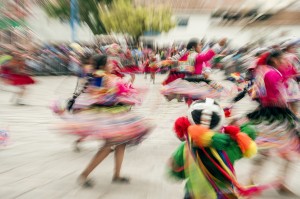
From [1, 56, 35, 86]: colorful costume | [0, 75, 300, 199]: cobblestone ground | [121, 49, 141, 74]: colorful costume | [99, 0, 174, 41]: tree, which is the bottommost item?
[0, 75, 300, 199]: cobblestone ground

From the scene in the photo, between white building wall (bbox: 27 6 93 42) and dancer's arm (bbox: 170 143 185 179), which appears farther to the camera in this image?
white building wall (bbox: 27 6 93 42)

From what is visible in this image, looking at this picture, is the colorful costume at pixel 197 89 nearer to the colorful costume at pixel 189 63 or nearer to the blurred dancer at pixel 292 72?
the colorful costume at pixel 189 63

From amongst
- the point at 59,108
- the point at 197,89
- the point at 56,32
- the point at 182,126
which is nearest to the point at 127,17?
the point at 56,32

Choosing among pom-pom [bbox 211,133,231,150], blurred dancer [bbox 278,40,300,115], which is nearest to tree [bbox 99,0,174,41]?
blurred dancer [bbox 278,40,300,115]

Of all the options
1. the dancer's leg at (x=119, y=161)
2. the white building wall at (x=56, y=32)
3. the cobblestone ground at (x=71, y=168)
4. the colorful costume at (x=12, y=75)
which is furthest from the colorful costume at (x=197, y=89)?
the white building wall at (x=56, y=32)

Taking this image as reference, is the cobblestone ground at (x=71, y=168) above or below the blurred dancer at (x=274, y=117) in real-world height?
below

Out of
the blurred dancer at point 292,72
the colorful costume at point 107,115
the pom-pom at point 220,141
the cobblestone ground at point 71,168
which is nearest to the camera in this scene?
the pom-pom at point 220,141

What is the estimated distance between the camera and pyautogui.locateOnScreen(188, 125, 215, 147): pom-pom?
9.44ft

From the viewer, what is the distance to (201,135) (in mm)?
2885

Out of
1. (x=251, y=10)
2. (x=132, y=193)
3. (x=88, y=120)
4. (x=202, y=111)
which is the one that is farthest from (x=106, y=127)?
(x=251, y=10)

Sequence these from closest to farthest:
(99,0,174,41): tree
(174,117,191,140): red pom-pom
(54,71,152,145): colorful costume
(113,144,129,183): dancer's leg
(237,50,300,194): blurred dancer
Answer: (174,117,191,140): red pom-pom → (237,50,300,194): blurred dancer → (54,71,152,145): colorful costume → (113,144,129,183): dancer's leg → (99,0,174,41): tree

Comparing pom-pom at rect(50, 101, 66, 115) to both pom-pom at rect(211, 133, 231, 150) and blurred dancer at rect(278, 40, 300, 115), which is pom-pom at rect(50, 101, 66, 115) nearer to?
blurred dancer at rect(278, 40, 300, 115)

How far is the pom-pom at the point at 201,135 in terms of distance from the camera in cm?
288

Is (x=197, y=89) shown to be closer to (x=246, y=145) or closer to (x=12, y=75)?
(x=12, y=75)
